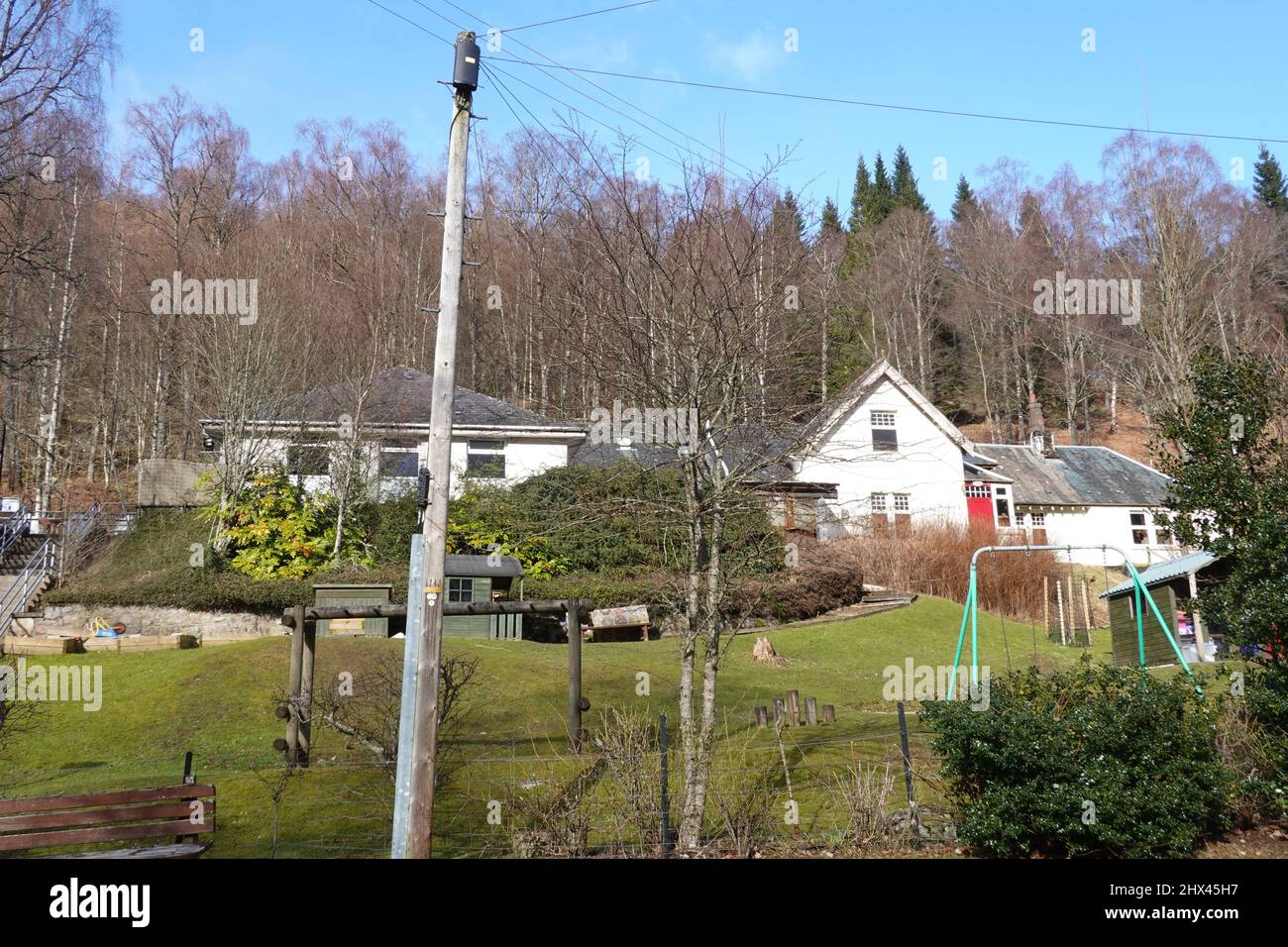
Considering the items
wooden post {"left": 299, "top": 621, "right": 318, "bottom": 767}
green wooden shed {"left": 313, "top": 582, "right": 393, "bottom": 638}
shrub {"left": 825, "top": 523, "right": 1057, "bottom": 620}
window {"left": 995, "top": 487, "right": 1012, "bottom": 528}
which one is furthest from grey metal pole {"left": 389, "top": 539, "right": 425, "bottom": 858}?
window {"left": 995, "top": 487, "right": 1012, "bottom": 528}

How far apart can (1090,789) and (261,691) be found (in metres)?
13.3

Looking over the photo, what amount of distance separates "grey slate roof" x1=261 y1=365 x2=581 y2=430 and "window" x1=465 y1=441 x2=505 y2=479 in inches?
27.6

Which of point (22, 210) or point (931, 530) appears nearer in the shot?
point (22, 210)

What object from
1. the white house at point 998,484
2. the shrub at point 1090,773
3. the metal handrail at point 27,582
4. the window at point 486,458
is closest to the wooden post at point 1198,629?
the shrub at point 1090,773

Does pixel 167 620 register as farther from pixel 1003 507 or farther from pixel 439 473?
pixel 1003 507

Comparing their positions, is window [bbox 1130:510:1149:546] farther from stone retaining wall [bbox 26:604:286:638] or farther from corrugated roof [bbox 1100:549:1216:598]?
stone retaining wall [bbox 26:604:286:638]

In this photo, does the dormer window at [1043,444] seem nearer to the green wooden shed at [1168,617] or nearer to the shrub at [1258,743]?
the green wooden shed at [1168,617]

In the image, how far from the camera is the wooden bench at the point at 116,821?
337 inches

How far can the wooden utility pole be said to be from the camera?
7.36 meters

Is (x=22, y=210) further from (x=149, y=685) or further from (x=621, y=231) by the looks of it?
(x=621, y=231)

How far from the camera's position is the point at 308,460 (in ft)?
89.5

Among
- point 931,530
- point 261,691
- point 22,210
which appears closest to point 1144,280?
point 931,530

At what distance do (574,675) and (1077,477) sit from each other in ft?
116

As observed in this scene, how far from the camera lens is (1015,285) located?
5119cm
